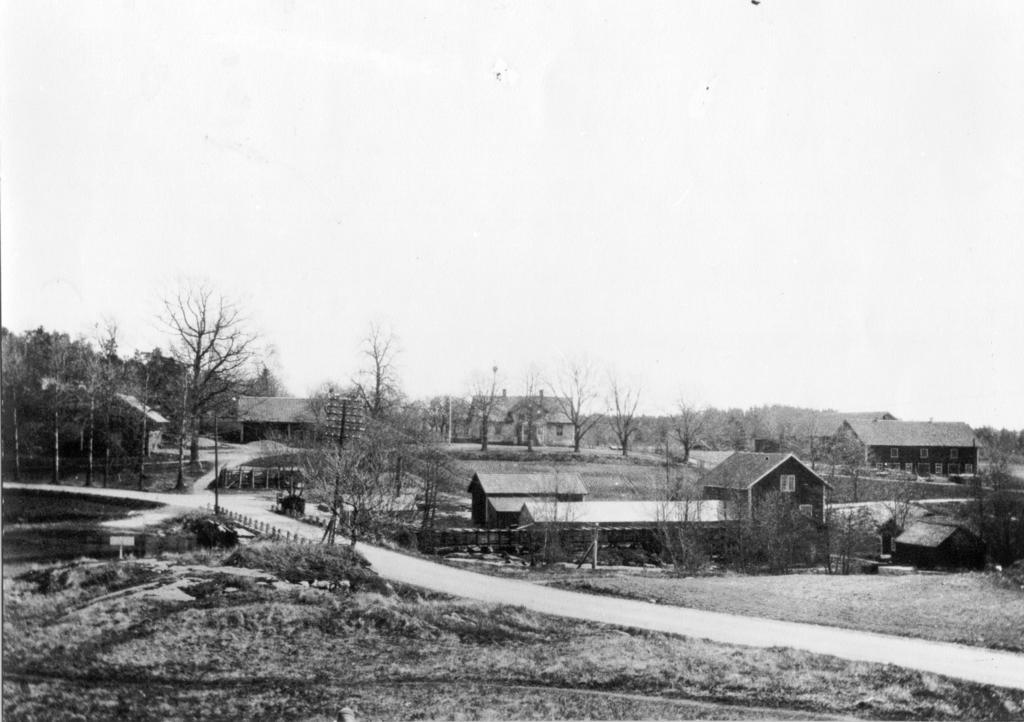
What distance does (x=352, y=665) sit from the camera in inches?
193

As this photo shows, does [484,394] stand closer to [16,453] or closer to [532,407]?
[532,407]

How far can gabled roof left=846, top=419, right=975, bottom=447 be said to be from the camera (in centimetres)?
612

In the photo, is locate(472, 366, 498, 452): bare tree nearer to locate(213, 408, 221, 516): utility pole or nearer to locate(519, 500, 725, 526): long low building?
locate(519, 500, 725, 526): long low building

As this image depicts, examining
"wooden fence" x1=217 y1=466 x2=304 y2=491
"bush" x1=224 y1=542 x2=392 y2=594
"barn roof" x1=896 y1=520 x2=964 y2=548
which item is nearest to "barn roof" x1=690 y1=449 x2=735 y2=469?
"barn roof" x1=896 y1=520 x2=964 y2=548

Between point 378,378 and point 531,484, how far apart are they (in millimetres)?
2316

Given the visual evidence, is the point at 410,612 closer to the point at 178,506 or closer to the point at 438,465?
the point at 438,465

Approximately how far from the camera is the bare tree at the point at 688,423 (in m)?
6.85

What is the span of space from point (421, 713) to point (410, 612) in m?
0.81

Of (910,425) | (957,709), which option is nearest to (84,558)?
(957,709)

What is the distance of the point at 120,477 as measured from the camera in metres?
5.58

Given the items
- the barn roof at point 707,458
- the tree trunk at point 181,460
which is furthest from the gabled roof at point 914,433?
the tree trunk at point 181,460

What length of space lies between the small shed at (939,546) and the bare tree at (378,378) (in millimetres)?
7193

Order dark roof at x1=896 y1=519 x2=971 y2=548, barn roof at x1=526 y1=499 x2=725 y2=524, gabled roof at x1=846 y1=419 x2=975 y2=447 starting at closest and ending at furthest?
1. gabled roof at x1=846 y1=419 x2=975 y2=447
2. barn roof at x1=526 y1=499 x2=725 y2=524
3. dark roof at x1=896 y1=519 x2=971 y2=548

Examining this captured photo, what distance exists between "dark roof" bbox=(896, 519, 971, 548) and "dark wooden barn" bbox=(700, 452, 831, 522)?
1253 mm
